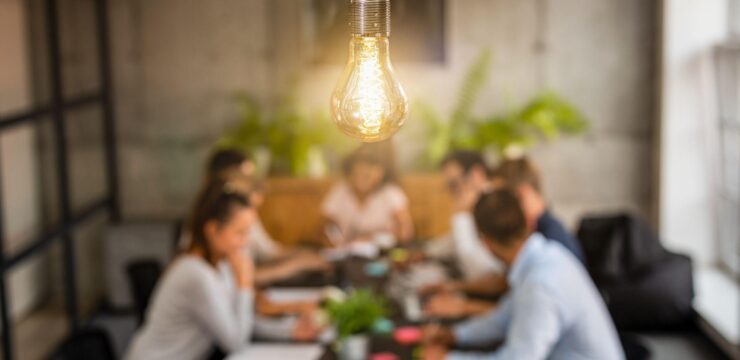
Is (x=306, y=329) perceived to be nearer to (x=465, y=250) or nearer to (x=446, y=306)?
(x=446, y=306)

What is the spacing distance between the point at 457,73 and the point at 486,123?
17.4 inches

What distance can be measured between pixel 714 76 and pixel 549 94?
4.10ft

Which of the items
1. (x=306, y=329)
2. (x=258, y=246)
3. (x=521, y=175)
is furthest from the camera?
(x=258, y=246)

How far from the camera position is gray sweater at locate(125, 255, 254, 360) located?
485 centimetres

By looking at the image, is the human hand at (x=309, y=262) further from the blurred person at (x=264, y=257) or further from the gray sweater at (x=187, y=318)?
the gray sweater at (x=187, y=318)

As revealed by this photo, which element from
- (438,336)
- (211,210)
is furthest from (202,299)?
(438,336)

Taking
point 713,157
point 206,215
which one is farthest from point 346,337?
point 713,157

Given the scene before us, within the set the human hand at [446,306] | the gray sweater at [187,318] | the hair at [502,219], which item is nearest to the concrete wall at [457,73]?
the human hand at [446,306]

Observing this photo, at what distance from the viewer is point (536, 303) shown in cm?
429

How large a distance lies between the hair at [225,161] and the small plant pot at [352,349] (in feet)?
5.88

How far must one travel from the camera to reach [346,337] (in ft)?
15.3

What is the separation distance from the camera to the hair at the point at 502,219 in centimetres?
453

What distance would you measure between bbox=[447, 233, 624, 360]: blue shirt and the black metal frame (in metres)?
2.84

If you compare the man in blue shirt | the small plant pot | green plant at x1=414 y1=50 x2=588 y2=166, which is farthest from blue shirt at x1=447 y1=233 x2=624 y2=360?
green plant at x1=414 y1=50 x2=588 y2=166
